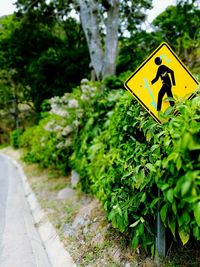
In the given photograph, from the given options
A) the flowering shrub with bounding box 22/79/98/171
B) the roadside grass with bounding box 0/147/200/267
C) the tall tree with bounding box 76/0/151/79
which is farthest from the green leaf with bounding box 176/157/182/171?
the tall tree with bounding box 76/0/151/79

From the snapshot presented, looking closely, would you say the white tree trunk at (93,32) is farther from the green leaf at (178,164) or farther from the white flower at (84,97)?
the green leaf at (178,164)

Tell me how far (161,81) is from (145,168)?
31.0 inches

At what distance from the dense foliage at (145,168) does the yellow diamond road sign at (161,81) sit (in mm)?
192

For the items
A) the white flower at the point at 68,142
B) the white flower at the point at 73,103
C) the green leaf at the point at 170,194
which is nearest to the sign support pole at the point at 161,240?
the green leaf at the point at 170,194

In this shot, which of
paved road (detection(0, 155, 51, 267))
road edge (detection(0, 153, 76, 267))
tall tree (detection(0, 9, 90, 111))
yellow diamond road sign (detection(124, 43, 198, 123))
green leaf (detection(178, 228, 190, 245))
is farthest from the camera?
tall tree (detection(0, 9, 90, 111))

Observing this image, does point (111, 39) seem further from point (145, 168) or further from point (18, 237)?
point (145, 168)

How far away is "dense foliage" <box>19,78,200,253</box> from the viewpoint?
1674 millimetres

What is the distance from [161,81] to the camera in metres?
2.33

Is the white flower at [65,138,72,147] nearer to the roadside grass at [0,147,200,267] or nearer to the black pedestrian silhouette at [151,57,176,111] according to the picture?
the roadside grass at [0,147,200,267]

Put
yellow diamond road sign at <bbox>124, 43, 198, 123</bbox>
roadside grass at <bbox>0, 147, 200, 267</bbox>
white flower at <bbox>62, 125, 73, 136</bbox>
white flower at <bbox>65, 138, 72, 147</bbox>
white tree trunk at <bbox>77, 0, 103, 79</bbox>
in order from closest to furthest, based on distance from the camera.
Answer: yellow diamond road sign at <bbox>124, 43, 198, 123</bbox> → roadside grass at <bbox>0, 147, 200, 267</bbox> → white flower at <bbox>62, 125, 73, 136</bbox> → white flower at <bbox>65, 138, 72, 147</bbox> → white tree trunk at <bbox>77, 0, 103, 79</bbox>

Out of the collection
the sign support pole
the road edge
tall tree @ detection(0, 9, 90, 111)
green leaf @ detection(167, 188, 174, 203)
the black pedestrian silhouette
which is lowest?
the sign support pole

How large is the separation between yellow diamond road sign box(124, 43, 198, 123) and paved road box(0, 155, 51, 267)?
2.52m

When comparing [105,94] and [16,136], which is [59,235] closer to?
[105,94]

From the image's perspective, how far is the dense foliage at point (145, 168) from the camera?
1674 mm
